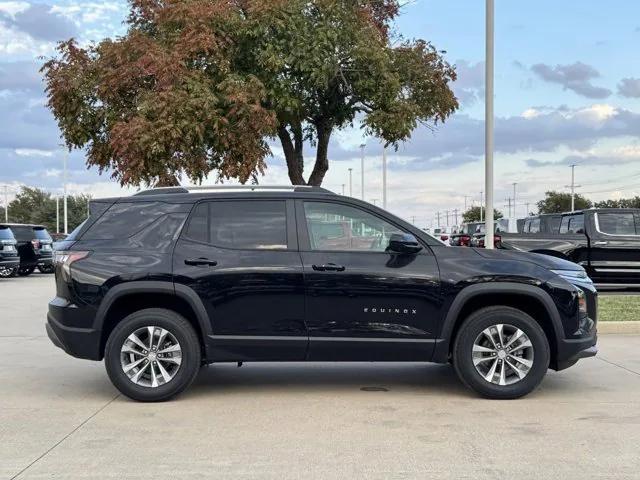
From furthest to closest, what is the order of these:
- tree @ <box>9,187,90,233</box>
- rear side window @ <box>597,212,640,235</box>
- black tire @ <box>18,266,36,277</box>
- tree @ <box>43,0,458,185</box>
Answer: tree @ <box>9,187,90,233</box>
black tire @ <box>18,266,36,277</box>
rear side window @ <box>597,212,640,235</box>
tree @ <box>43,0,458,185</box>

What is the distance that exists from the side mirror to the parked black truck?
27.6 feet

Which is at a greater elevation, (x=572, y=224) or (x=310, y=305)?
(x=572, y=224)

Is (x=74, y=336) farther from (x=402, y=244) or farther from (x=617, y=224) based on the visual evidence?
(x=617, y=224)

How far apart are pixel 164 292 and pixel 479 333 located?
2908 mm

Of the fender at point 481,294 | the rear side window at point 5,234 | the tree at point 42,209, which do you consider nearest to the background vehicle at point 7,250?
the rear side window at point 5,234

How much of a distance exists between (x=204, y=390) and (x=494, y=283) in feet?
9.97

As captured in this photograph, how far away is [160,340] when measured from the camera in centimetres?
623

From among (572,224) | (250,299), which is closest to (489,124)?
(572,224)

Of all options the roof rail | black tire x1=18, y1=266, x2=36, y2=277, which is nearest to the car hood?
the roof rail

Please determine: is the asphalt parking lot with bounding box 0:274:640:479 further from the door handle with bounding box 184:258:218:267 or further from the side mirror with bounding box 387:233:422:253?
the side mirror with bounding box 387:233:422:253

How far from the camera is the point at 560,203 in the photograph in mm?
101688

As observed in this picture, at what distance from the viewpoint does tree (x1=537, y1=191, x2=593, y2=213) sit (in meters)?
101

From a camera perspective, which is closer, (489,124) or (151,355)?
(151,355)

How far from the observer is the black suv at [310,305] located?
618 centimetres
